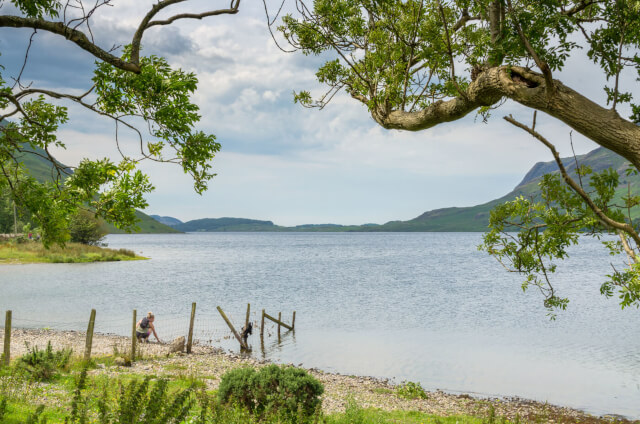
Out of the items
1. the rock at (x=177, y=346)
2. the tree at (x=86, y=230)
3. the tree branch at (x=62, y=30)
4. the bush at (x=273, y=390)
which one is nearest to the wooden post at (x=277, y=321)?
the rock at (x=177, y=346)

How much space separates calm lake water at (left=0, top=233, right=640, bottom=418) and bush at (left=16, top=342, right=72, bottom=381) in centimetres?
1225

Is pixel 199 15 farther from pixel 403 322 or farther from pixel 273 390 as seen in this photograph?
pixel 403 322

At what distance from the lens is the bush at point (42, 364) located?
44.6 feet

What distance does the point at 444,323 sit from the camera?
37031 millimetres

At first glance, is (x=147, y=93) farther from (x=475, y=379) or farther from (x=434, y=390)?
(x=475, y=379)

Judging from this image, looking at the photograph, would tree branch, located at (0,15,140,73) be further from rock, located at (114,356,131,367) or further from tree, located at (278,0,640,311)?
rock, located at (114,356,131,367)

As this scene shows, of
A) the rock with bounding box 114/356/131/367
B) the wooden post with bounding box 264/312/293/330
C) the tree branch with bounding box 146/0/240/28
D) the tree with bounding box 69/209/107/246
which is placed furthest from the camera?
the tree with bounding box 69/209/107/246

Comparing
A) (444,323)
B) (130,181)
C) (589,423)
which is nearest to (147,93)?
(130,181)

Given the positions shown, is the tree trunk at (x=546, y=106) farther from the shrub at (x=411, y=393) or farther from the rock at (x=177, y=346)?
the rock at (x=177, y=346)

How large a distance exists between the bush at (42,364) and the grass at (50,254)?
5948cm

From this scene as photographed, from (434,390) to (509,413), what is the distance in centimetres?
433

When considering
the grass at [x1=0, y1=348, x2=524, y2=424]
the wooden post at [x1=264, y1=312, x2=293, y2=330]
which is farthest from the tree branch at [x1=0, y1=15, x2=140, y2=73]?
the wooden post at [x1=264, y1=312, x2=293, y2=330]

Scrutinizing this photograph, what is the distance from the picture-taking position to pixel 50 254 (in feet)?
244

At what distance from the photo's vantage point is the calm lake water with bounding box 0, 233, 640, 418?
22.9 meters
